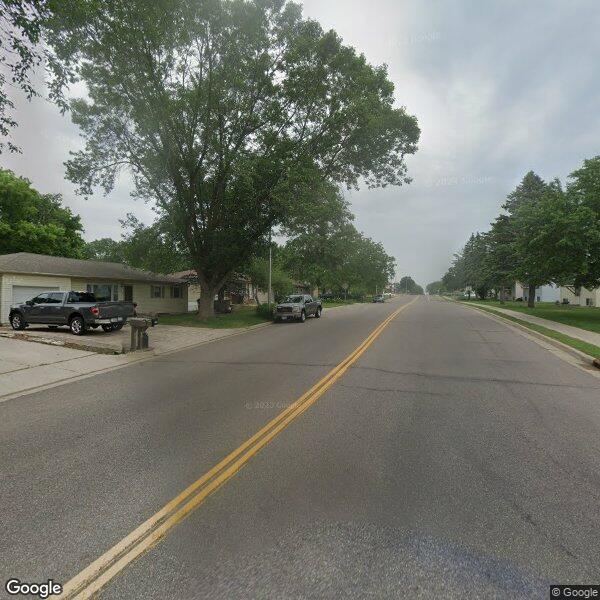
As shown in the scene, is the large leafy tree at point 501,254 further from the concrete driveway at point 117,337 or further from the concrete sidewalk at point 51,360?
the concrete sidewalk at point 51,360

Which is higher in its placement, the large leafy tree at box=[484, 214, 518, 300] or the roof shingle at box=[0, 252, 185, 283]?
the large leafy tree at box=[484, 214, 518, 300]

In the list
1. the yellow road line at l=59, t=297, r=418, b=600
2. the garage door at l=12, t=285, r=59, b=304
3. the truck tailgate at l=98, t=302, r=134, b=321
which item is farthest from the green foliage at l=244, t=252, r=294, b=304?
the yellow road line at l=59, t=297, r=418, b=600

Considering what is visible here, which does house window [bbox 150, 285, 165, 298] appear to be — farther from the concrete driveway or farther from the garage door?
the concrete driveway

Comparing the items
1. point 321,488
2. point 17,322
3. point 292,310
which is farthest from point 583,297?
point 321,488

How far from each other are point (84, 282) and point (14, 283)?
4488 millimetres

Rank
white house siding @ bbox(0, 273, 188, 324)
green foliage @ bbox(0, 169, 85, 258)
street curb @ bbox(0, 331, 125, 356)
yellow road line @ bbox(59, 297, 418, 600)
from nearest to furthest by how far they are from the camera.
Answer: yellow road line @ bbox(59, 297, 418, 600), street curb @ bbox(0, 331, 125, 356), white house siding @ bbox(0, 273, 188, 324), green foliage @ bbox(0, 169, 85, 258)

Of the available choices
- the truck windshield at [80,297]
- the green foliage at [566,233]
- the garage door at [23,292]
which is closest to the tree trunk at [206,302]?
the truck windshield at [80,297]

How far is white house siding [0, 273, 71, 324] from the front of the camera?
19172 millimetres

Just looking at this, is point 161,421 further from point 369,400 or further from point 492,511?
point 492,511

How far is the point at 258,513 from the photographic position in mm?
3293

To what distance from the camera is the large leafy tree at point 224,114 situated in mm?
17719

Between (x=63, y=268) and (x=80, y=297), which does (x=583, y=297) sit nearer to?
(x=80, y=297)

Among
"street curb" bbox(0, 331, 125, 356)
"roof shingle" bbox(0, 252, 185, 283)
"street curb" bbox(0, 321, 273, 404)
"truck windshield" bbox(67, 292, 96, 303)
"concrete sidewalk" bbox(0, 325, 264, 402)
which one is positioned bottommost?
"street curb" bbox(0, 321, 273, 404)

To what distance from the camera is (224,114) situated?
19953 millimetres
